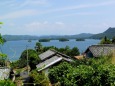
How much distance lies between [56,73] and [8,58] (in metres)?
22.7

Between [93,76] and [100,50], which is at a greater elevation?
[100,50]

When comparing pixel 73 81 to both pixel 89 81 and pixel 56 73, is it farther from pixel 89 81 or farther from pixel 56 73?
pixel 56 73

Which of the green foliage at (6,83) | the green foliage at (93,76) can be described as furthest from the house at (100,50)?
the green foliage at (6,83)

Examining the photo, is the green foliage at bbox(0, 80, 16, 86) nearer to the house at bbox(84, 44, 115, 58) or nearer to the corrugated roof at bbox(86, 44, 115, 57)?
the house at bbox(84, 44, 115, 58)

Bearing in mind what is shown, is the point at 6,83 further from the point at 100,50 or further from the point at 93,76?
the point at 100,50

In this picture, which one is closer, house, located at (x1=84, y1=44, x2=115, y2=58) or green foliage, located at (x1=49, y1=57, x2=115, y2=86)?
green foliage, located at (x1=49, y1=57, x2=115, y2=86)

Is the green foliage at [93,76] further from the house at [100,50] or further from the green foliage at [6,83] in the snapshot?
the green foliage at [6,83]

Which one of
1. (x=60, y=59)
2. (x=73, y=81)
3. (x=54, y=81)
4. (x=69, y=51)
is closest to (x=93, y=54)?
(x=60, y=59)

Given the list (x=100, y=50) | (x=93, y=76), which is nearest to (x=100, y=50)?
(x=100, y=50)

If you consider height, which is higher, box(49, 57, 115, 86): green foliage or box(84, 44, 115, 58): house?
box(84, 44, 115, 58): house

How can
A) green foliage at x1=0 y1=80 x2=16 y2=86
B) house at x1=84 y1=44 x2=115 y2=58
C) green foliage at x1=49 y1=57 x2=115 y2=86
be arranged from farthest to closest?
house at x1=84 y1=44 x2=115 y2=58
green foliage at x1=49 y1=57 x2=115 y2=86
green foliage at x1=0 y1=80 x2=16 y2=86

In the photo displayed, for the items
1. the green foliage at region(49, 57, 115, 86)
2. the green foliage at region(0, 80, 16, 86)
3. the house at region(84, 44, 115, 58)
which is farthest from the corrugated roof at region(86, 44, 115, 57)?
the green foliage at region(0, 80, 16, 86)

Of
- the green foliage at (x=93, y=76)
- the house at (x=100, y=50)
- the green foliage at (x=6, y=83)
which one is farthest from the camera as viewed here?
the house at (x=100, y=50)

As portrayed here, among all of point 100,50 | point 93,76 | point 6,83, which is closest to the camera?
point 6,83
